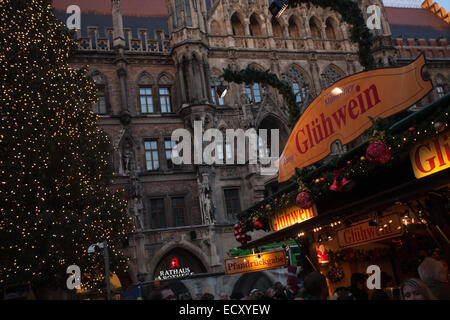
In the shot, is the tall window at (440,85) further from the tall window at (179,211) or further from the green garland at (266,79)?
the green garland at (266,79)

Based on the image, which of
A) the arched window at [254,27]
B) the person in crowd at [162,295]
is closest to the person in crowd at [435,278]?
the person in crowd at [162,295]

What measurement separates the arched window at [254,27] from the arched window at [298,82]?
345cm

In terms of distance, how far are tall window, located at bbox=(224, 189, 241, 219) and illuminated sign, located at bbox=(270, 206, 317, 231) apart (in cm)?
1554

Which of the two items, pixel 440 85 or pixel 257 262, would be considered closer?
pixel 257 262

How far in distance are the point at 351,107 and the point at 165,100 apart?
20453mm

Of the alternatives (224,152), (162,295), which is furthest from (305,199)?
(224,152)

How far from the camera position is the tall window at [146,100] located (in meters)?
25.3

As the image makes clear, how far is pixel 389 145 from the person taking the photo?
4871 mm

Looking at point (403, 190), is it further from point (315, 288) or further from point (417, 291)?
point (417, 291)

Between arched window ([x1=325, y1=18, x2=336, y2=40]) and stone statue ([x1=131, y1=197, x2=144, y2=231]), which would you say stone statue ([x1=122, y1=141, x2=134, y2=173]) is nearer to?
stone statue ([x1=131, y1=197, x2=144, y2=231])

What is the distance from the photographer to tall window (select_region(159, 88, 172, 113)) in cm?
2564

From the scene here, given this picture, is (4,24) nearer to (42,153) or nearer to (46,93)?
(46,93)
